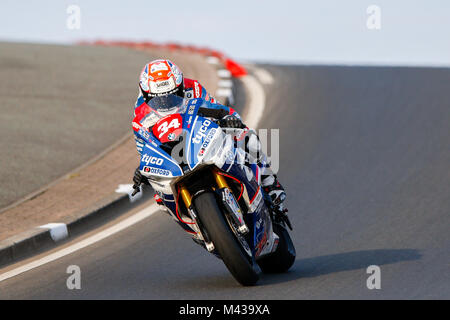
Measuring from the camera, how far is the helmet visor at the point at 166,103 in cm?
732

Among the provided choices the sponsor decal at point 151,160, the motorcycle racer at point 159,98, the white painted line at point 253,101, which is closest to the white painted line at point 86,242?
the motorcycle racer at point 159,98

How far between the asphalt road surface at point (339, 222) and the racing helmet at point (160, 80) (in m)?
1.59

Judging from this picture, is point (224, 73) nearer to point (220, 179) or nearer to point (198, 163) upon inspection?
point (220, 179)

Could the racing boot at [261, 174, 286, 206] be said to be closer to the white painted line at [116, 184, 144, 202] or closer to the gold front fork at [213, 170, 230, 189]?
the gold front fork at [213, 170, 230, 189]

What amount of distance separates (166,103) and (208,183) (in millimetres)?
795

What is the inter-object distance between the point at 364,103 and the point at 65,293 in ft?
31.5

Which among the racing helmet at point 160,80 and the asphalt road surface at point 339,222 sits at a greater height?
the racing helmet at point 160,80

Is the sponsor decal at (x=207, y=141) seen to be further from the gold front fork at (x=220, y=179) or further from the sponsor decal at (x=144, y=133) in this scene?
the sponsor decal at (x=144, y=133)

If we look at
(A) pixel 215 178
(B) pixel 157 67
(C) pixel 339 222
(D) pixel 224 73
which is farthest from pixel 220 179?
(D) pixel 224 73

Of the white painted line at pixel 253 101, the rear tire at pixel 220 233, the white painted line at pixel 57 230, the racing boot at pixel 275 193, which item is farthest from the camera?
the white painted line at pixel 253 101

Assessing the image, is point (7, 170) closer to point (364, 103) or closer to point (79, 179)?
point (79, 179)

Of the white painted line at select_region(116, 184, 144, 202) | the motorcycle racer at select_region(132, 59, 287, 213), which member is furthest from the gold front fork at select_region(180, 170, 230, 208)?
the white painted line at select_region(116, 184, 144, 202)

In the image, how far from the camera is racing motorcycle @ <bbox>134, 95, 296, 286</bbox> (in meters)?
6.70
